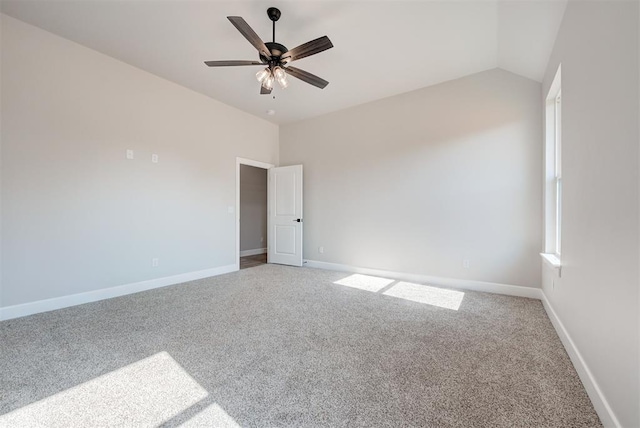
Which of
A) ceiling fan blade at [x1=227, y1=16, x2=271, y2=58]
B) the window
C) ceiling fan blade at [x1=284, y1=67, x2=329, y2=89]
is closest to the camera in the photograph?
ceiling fan blade at [x1=227, y1=16, x2=271, y2=58]

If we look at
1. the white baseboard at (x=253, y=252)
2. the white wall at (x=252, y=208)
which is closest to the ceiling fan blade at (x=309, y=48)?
the white wall at (x=252, y=208)

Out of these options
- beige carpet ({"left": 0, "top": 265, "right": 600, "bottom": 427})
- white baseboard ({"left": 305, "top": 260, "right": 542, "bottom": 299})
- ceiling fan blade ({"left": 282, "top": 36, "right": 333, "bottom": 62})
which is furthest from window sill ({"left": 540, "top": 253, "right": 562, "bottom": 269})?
ceiling fan blade ({"left": 282, "top": 36, "right": 333, "bottom": 62})

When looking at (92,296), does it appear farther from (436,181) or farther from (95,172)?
(436,181)

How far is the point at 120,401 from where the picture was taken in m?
1.52

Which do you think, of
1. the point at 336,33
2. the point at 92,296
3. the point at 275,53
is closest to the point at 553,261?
the point at 336,33

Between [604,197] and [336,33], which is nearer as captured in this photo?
[604,197]

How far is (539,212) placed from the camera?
10.8 feet

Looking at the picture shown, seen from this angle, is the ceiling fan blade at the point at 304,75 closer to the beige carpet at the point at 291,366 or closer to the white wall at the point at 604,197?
the white wall at the point at 604,197

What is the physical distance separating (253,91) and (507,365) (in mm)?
4440

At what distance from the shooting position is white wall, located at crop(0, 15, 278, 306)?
8.98ft

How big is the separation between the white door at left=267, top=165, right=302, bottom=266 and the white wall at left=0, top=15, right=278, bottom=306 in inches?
49.5

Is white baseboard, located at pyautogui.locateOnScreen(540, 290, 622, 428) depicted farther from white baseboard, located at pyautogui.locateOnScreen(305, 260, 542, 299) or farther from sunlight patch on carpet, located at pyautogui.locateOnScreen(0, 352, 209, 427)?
sunlight patch on carpet, located at pyautogui.locateOnScreen(0, 352, 209, 427)

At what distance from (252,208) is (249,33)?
528cm

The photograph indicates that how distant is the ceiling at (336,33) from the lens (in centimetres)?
244
